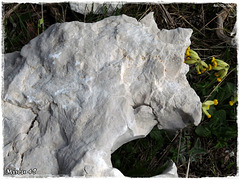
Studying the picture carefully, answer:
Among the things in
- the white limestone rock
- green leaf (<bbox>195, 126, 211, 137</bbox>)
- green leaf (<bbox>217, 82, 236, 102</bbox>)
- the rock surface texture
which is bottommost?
green leaf (<bbox>195, 126, 211, 137</bbox>)

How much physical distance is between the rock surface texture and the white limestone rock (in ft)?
3.36

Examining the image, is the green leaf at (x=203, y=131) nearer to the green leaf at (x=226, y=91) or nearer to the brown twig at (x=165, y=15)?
the green leaf at (x=226, y=91)

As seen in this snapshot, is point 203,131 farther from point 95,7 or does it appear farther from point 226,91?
point 95,7

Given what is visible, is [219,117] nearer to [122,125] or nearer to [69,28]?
[122,125]

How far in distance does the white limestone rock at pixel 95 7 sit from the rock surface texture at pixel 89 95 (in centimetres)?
102

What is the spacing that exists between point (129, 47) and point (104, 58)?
203 millimetres

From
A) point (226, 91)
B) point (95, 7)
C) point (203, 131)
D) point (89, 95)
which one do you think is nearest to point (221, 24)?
point (226, 91)

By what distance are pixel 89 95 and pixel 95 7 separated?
158 cm

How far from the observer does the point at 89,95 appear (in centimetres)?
225

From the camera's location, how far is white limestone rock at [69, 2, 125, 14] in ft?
11.3

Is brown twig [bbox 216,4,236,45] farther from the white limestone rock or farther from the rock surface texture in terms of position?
the rock surface texture

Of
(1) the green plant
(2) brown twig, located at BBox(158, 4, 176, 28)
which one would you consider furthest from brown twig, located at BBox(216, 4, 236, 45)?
(2) brown twig, located at BBox(158, 4, 176, 28)

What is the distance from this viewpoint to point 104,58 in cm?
235

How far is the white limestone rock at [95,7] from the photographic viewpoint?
345 centimetres
